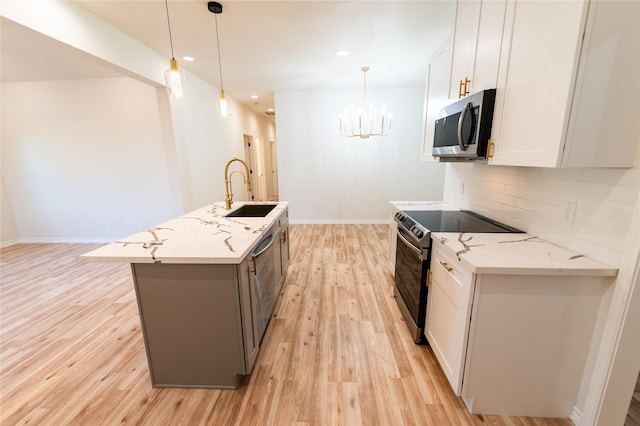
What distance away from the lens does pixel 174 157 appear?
11.9 ft

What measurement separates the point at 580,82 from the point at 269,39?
2792 millimetres

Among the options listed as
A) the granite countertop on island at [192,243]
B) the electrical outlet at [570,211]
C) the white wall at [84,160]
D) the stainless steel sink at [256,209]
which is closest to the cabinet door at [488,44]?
the electrical outlet at [570,211]

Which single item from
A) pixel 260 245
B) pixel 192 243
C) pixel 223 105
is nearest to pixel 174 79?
pixel 223 105

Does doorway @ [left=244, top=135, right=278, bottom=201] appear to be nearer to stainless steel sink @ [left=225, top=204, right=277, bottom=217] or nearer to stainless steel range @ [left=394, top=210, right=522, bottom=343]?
stainless steel sink @ [left=225, top=204, right=277, bottom=217]

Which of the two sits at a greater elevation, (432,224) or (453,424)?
(432,224)

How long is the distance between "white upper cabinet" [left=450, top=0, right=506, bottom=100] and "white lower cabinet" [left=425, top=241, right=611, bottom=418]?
1.19 m

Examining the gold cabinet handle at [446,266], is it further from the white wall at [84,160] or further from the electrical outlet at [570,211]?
the white wall at [84,160]

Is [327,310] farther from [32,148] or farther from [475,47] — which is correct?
[32,148]

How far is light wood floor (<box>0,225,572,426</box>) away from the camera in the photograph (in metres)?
1.49

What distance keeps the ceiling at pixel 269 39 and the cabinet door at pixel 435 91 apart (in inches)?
14.3

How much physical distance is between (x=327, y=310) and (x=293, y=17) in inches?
110

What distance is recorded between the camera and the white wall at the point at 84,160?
3.96 m

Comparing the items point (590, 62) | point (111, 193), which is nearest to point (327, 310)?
point (590, 62)

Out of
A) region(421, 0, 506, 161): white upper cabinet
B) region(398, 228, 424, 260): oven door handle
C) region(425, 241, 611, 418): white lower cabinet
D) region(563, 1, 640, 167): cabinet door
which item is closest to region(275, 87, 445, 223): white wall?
region(421, 0, 506, 161): white upper cabinet
